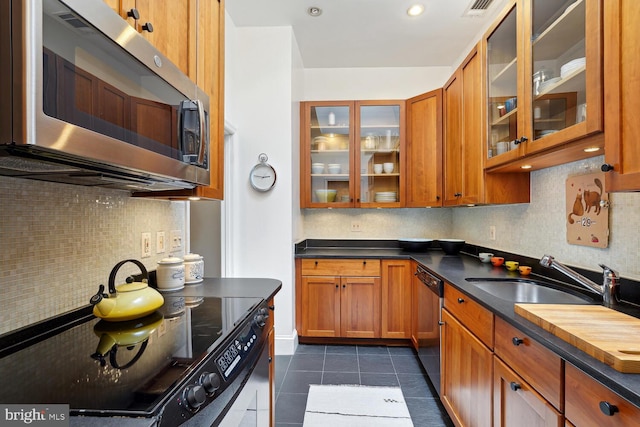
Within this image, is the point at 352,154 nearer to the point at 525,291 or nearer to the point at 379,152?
the point at 379,152

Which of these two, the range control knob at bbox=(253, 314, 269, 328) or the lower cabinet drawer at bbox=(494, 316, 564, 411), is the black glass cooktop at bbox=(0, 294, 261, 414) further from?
the lower cabinet drawer at bbox=(494, 316, 564, 411)

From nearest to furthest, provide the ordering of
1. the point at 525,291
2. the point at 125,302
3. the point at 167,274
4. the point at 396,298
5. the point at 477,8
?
the point at 125,302 → the point at 167,274 → the point at 525,291 → the point at 477,8 → the point at 396,298

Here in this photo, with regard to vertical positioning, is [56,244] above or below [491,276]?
above

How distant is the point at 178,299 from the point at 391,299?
215 centimetres

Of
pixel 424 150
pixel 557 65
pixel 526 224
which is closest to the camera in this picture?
pixel 557 65

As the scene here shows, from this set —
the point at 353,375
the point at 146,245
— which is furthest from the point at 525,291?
the point at 146,245

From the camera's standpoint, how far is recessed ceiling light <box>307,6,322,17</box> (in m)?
2.64

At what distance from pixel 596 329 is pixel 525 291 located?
37.2 inches

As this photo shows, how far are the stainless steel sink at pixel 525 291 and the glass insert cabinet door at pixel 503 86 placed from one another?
81 centimetres

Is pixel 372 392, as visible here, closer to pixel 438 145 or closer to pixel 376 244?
pixel 376 244

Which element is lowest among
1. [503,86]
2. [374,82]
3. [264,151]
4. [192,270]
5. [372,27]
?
[192,270]

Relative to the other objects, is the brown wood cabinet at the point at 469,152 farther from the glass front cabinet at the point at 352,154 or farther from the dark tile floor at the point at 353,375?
the dark tile floor at the point at 353,375

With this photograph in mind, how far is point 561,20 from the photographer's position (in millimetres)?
1396

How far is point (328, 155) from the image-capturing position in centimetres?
346
